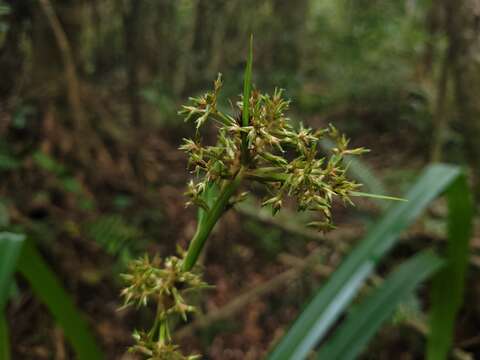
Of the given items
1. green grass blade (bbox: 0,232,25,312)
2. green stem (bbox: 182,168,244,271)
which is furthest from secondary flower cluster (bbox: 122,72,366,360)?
green grass blade (bbox: 0,232,25,312)

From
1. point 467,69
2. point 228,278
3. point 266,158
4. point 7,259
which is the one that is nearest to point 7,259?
point 7,259

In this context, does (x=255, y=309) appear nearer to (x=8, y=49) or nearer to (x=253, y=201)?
(x=253, y=201)

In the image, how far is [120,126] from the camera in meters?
2.81

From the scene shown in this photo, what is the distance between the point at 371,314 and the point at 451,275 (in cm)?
33

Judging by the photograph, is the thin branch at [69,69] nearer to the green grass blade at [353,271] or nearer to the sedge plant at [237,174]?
the green grass blade at [353,271]

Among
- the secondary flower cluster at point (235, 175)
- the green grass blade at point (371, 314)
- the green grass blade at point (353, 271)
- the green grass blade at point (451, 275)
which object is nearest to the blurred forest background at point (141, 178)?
the green grass blade at point (451, 275)

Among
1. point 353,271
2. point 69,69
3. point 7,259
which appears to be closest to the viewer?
point 7,259

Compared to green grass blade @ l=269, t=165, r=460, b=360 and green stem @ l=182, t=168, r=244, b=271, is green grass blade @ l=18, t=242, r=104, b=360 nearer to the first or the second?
green grass blade @ l=269, t=165, r=460, b=360

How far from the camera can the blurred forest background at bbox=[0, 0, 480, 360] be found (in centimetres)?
204

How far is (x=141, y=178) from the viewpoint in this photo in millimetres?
2689

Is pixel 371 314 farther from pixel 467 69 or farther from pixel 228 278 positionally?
pixel 467 69

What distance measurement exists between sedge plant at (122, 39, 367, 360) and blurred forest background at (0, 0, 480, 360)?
0.99 metres

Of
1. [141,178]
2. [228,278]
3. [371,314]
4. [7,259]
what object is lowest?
[228,278]

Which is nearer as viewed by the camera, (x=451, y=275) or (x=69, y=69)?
(x=451, y=275)
